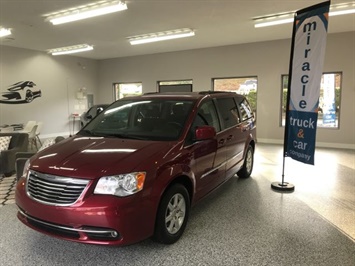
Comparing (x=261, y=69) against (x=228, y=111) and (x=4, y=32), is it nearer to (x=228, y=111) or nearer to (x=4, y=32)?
(x=228, y=111)

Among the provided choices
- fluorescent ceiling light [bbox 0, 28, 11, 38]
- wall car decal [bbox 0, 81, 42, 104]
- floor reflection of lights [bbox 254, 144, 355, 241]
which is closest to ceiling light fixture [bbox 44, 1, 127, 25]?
fluorescent ceiling light [bbox 0, 28, 11, 38]

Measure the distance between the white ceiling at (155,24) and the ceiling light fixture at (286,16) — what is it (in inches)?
9.8

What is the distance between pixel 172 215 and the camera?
2529 mm

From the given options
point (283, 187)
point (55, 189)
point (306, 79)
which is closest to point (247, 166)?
point (283, 187)

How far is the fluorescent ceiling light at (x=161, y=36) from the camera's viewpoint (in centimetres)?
739

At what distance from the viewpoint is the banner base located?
4.12 metres

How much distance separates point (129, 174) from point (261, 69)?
25.4ft

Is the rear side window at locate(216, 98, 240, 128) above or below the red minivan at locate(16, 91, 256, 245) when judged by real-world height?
above

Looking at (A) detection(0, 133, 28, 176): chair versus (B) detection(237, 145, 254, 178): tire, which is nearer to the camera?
(B) detection(237, 145, 254, 178): tire

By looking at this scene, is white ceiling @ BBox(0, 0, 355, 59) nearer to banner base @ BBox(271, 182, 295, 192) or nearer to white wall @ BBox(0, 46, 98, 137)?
white wall @ BBox(0, 46, 98, 137)

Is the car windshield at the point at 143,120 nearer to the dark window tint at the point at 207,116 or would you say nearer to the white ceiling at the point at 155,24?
the dark window tint at the point at 207,116

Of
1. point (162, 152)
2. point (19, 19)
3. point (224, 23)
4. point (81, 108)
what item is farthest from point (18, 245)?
point (81, 108)

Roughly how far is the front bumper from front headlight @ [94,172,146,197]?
0.04m

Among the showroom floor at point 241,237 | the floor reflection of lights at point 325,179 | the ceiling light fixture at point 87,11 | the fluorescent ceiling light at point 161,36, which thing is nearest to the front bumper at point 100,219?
the showroom floor at point 241,237
